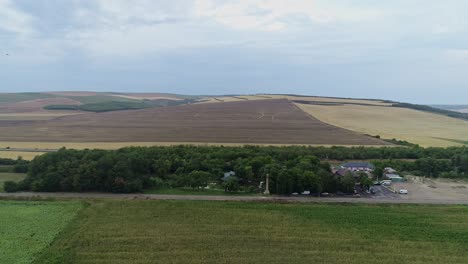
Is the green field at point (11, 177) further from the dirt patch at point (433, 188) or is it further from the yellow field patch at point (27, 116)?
the yellow field patch at point (27, 116)

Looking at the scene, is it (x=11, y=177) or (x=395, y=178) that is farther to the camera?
(x=395, y=178)

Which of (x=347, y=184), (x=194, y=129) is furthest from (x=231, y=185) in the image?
(x=194, y=129)

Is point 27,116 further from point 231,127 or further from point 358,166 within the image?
point 358,166

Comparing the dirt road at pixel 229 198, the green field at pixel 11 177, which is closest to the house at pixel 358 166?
the dirt road at pixel 229 198

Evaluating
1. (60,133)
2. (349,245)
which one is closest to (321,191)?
(349,245)

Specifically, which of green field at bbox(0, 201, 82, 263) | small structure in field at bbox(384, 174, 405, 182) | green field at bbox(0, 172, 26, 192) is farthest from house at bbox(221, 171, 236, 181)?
green field at bbox(0, 172, 26, 192)
